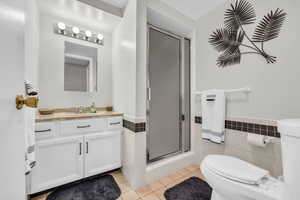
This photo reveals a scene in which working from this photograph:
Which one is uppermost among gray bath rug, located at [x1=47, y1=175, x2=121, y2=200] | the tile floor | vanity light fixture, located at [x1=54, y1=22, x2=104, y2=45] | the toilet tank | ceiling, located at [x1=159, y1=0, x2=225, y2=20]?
ceiling, located at [x1=159, y1=0, x2=225, y2=20]

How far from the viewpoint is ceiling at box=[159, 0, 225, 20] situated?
1569 mm

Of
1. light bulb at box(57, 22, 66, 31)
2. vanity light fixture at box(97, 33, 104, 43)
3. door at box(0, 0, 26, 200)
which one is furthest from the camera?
vanity light fixture at box(97, 33, 104, 43)

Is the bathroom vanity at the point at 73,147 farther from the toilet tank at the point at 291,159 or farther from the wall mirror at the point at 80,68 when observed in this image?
the toilet tank at the point at 291,159

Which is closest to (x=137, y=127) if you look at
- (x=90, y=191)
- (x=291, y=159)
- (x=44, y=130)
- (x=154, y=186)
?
(x=154, y=186)

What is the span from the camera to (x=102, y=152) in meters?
1.50

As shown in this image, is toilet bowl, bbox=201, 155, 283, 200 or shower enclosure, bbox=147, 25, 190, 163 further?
shower enclosure, bbox=147, 25, 190, 163

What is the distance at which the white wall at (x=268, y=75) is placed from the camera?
106 centimetres

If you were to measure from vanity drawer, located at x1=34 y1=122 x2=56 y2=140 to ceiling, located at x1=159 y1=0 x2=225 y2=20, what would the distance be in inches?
77.9

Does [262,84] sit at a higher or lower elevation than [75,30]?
lower

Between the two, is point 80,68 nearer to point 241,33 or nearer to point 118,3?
point 118,3

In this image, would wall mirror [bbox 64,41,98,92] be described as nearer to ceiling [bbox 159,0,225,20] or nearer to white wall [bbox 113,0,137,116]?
white wall [bbox 113,0,137,116]

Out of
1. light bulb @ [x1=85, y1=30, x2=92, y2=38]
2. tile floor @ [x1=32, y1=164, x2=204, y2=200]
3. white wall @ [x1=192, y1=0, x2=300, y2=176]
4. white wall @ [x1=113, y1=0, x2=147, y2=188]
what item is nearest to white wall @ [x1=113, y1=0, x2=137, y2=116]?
white wall @ [x1=113, y1=0, x2=147, y2=188]

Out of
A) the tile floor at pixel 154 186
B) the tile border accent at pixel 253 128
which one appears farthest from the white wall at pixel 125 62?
the tile border accent at pixel 253 128

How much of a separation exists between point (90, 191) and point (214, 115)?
1653mm
